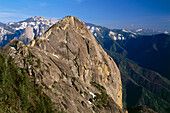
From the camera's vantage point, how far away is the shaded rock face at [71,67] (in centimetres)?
6078

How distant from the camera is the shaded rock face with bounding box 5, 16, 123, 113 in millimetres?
60781

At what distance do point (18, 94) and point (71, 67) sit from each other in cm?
4562

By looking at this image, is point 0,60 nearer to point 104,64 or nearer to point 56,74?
point 56,74

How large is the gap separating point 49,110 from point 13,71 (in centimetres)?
1859

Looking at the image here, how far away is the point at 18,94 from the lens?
43.9 metres

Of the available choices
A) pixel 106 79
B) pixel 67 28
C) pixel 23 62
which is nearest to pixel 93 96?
pixel 106 79

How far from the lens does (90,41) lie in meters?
111

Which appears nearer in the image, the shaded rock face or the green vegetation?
the green vegetation

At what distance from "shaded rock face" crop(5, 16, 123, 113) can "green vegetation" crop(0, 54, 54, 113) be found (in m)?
5.33

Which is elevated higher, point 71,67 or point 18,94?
point 71,67

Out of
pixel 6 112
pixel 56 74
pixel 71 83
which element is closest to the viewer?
pixel 6 112

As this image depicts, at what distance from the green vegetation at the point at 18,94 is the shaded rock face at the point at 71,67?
17.5ft

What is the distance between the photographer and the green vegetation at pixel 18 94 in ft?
128

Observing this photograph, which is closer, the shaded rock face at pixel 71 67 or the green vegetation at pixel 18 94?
the green vegetation at pixel 18 94
